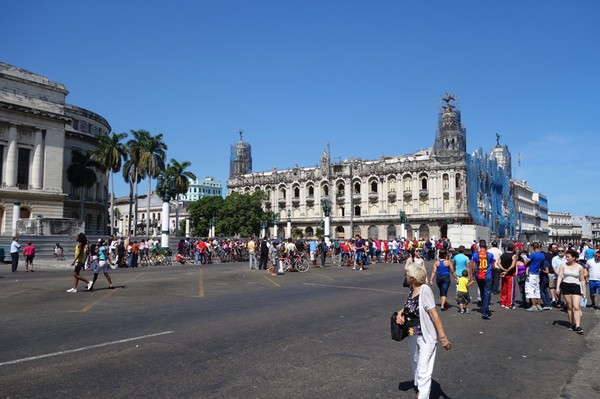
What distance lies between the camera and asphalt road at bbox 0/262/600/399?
17.7 ft

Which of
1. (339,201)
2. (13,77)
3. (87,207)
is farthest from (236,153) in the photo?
(13,77)

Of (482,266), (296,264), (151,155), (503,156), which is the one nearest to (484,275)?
(482,266)

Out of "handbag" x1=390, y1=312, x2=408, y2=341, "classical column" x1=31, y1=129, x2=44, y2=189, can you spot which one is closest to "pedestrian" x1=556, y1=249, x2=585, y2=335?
"handbag" x1=390, y1=312, x2=408, y2=341

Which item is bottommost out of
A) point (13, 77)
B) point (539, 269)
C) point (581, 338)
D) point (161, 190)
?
point (581, 338)

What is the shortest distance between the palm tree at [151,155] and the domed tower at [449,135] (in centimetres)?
4589

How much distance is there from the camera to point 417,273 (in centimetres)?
523

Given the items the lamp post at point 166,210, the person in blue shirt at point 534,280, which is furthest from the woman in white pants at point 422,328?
the lamp post at point 166,210

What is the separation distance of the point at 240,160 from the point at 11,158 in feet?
202

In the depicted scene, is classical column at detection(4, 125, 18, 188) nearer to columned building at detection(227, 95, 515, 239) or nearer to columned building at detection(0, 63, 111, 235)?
columned building at detection(0, 63, 111, 235)

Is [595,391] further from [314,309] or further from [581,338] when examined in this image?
[314,309]

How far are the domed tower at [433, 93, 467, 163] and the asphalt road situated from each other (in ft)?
221

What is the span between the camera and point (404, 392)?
5.39 m

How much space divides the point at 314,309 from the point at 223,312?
7.17 ft

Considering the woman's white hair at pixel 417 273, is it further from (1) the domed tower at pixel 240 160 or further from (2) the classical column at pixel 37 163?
(1) the domed tower at pixel 240 160
